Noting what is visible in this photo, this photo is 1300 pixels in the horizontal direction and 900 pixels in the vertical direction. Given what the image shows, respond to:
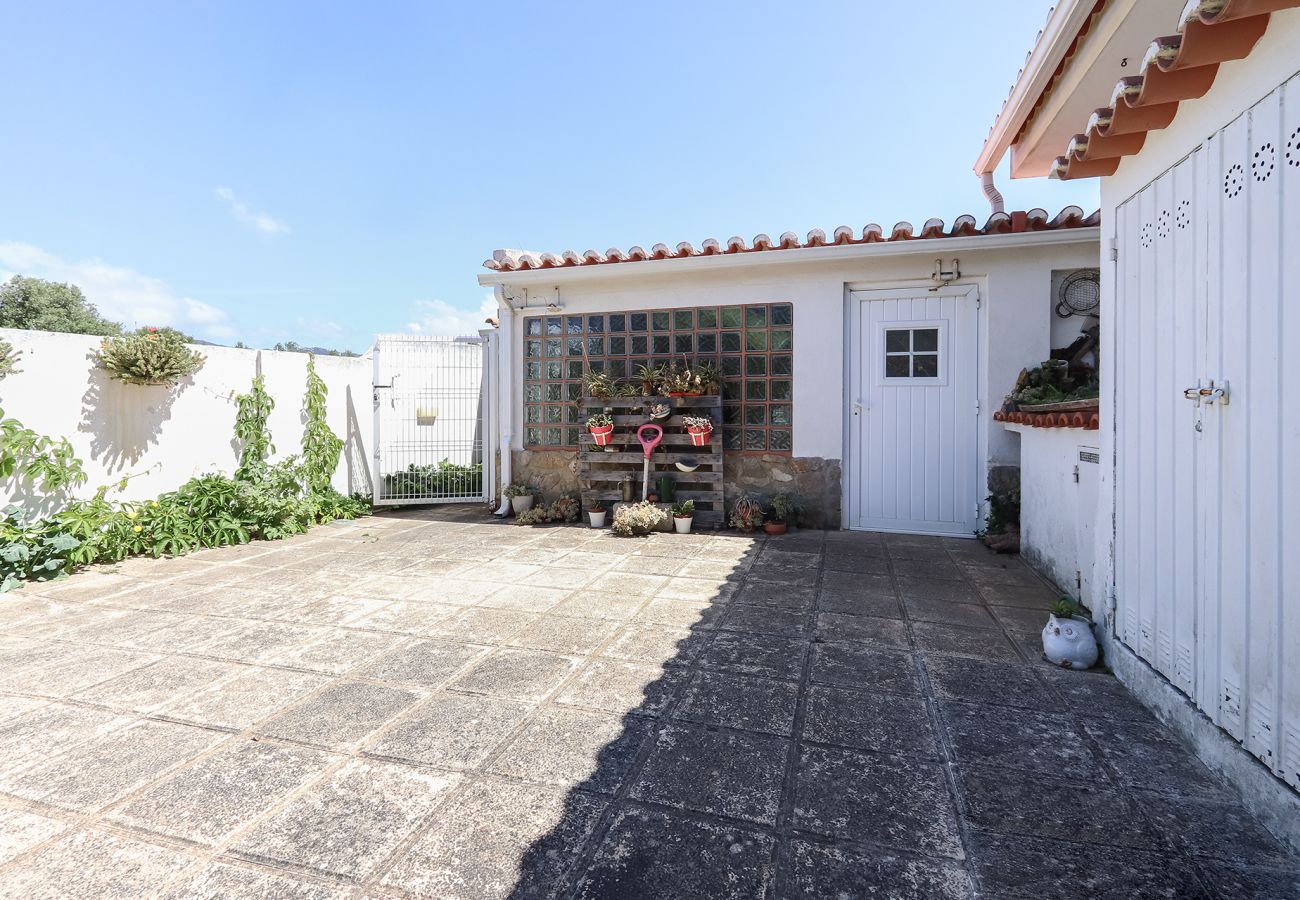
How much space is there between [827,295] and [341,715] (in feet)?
17.3

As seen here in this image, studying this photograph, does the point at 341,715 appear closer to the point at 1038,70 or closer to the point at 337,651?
the point at 337,651

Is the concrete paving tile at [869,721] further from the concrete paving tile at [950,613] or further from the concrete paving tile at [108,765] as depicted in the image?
the concrete paving tile at [108,765]

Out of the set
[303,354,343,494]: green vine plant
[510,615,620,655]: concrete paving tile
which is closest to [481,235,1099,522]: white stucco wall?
[303,354,343,494]: green vine plant

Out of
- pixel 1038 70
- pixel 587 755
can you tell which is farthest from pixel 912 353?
pixel 587 755

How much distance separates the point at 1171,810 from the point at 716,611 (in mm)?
2110

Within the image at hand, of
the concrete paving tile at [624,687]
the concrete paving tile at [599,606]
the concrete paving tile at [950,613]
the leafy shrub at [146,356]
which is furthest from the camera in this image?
the leafy shrub at [146,356]

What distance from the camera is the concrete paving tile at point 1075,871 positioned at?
138 cm

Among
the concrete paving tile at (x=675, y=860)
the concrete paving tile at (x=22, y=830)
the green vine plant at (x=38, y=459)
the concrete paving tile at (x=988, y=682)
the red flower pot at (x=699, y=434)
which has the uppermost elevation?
the red flower pot at (x=699, y=434)

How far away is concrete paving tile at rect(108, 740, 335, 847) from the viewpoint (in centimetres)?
164

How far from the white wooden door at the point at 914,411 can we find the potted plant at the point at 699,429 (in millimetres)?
1404

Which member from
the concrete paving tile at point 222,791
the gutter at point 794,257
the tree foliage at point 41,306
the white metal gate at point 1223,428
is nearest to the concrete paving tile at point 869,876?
the white metal gate at point 1223,428

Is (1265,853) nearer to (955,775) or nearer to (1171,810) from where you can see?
(1171,810)

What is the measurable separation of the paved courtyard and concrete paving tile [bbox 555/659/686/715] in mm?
15

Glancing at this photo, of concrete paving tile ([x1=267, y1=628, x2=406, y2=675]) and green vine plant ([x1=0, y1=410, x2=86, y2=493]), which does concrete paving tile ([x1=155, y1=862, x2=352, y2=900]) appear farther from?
green vine plant ([x1=0, y1=410, x2=86, y2=493])
